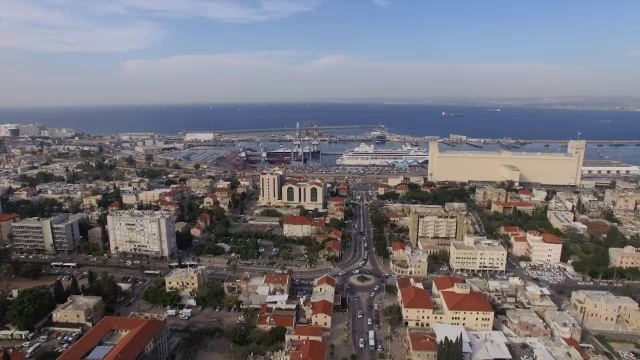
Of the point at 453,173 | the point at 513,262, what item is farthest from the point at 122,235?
the point at 453,173

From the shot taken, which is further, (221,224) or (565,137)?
(565,137)

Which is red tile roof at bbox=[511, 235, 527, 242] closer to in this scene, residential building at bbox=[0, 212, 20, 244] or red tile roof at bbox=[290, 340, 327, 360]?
red tile roof at bbox=[290, 340, 327, 360]

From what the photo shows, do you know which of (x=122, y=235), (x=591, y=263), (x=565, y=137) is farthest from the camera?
(x=565, y=137)

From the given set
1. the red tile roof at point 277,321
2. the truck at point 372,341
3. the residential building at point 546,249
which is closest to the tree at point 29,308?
the red tile roof at point 277,321

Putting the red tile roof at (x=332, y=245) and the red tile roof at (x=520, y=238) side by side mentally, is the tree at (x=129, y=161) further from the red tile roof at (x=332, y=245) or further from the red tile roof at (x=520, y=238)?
the red tile roof at (x=520, y=238)

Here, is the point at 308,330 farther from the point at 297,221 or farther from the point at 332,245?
the point at 297,221

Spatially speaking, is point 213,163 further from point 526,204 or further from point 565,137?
point 565,137

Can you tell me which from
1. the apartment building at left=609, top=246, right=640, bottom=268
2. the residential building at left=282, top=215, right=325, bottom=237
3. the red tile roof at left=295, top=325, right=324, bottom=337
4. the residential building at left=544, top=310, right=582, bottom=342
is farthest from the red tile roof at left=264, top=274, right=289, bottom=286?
the apartment building at left=609, top=246, right=640, bottom=268
